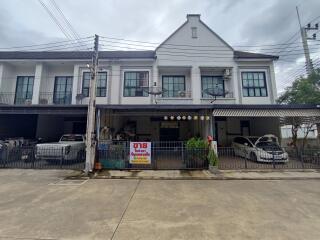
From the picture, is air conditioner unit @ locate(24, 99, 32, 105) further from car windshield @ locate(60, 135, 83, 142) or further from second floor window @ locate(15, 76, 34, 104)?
car windshield @ locate(60, 135, 83, 142)

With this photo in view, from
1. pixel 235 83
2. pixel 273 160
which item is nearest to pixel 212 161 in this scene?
pixel 273 160

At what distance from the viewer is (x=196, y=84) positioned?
1452cm

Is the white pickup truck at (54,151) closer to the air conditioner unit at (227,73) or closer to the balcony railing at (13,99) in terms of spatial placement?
the balcony railing at (13,99)

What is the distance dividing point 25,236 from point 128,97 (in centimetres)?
1193

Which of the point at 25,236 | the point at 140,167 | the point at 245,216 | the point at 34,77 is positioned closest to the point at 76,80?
the point at 34,77

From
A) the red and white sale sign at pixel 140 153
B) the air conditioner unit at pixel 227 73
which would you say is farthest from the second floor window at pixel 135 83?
the air conditioner unit at pixel 227 73

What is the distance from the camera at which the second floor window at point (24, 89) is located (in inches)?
610

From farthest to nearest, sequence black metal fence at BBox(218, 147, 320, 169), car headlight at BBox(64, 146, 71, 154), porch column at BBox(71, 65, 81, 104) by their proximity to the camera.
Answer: porch column at BBox(71, 65, 81, 104), car headlight at BBox(64, 146, 71, 154), black metal fence at BBox(218, 147, 320, 169)

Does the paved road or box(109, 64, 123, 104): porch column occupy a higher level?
box(109, 64, 123, 104): porch column

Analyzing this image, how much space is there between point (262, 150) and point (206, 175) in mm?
4955

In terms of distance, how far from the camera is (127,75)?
598 inches

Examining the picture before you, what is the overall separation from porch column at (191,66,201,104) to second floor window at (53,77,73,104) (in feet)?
34.5

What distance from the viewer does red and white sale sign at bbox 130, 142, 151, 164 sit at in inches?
387

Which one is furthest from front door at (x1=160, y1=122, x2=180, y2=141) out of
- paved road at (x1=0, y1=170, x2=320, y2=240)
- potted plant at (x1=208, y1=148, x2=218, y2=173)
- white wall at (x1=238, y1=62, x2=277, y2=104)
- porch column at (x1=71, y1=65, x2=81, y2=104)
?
paved road at (x1=0, y1=170, x2=320, y2=240)
